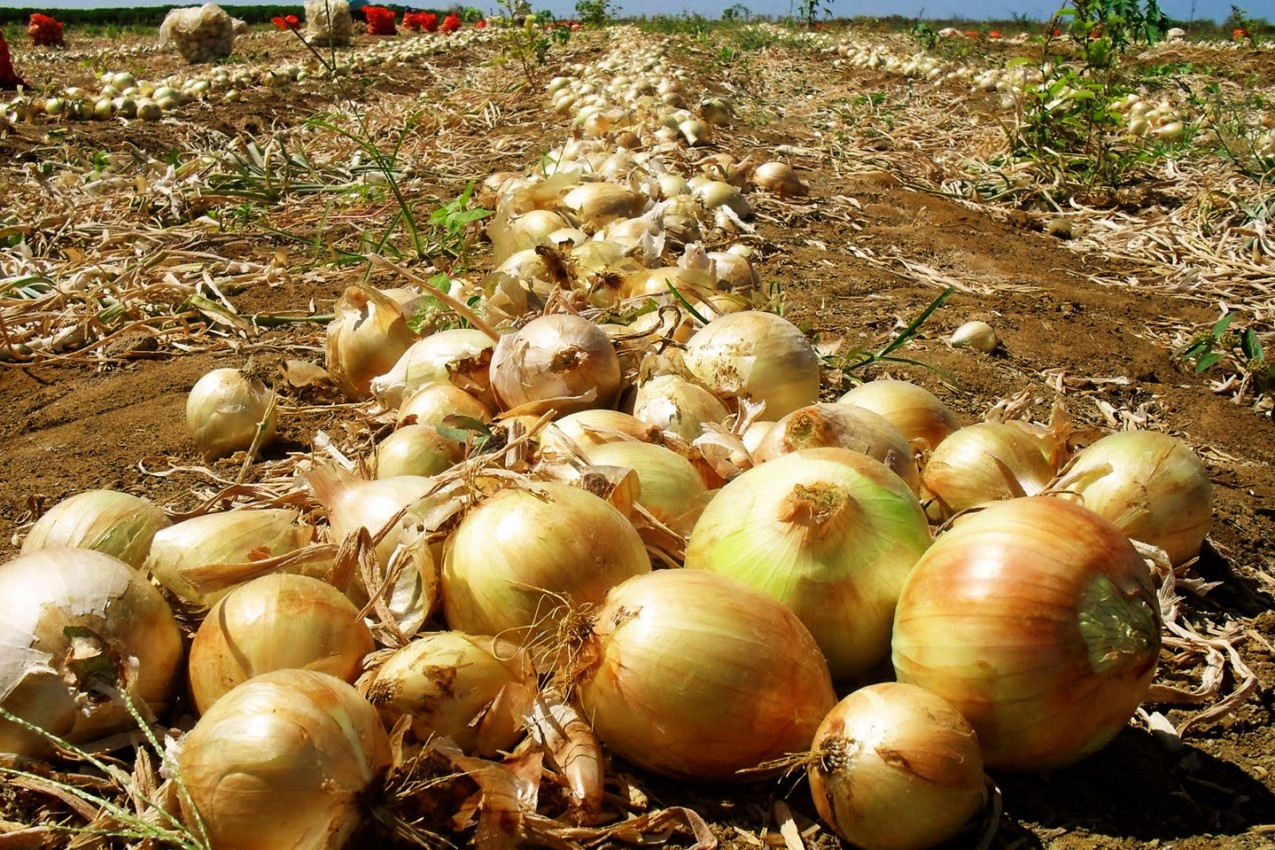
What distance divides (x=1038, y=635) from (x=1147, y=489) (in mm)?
771

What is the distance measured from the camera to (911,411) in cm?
210

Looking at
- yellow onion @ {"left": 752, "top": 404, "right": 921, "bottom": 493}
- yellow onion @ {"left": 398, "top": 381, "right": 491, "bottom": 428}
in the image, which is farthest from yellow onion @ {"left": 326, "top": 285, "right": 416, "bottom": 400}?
yellow onion @ {"left": 752, "top": 404, "right": 921, "bottom": 493}

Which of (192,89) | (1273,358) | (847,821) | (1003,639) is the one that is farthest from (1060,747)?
(192,89)

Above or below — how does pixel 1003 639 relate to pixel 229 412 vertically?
above

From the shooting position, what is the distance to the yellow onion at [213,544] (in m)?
1.57

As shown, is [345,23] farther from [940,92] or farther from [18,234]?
[18,234]

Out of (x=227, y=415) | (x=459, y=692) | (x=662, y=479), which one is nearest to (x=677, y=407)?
(x=662, y=479)

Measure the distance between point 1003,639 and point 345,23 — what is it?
962 inches

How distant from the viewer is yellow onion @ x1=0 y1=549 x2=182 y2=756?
1.28 m

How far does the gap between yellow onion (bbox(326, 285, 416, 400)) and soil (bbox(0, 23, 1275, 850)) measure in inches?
5.3

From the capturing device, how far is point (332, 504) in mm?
1737

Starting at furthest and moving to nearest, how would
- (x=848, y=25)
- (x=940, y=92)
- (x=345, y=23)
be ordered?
(x=848, y=25), (x=345, y=23), (x=940, y=92)

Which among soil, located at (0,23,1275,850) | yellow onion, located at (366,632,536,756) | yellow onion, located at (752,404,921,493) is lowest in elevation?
soil, located at (0,23,1275,850)

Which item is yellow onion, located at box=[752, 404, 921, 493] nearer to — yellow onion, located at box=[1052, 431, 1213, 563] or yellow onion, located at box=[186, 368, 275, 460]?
yellow onion, located at box=[1052, 431, 1213, 563]
